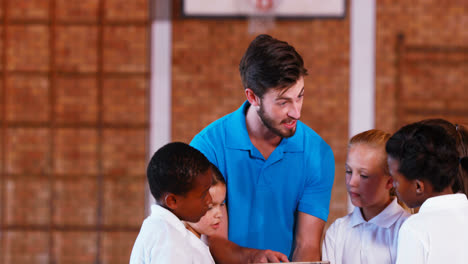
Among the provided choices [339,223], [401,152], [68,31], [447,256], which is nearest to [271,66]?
[401,152]

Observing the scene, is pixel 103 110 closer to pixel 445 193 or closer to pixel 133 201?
pixel 133 201

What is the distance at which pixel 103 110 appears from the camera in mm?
4488

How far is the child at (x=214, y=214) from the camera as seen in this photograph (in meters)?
1.72

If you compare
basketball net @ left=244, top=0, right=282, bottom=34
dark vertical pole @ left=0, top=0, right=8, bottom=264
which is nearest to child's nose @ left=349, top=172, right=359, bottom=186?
basketball net @ left=244, top=0, right=282, bottom=34

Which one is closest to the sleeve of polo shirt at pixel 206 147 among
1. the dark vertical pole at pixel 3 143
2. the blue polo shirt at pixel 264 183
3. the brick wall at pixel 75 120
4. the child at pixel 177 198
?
the blue polo shirt at pixel 264 183

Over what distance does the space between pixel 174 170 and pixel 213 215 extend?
325mm

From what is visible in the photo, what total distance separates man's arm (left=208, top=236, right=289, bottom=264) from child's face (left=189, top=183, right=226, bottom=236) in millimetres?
44

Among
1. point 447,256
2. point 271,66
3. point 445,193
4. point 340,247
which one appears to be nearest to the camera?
point 447,256

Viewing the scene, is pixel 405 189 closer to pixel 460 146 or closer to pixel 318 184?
pixel 460 146

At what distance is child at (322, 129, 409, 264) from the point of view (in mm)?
1790

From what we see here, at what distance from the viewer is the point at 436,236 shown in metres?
1.31

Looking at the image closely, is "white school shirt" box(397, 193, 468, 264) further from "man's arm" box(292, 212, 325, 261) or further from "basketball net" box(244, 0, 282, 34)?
"basketball net" box(244, 0, 282, 34)

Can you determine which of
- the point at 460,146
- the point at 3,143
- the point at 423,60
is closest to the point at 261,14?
the point at 423,60

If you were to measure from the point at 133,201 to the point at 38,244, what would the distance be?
0.98 m
